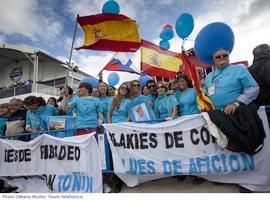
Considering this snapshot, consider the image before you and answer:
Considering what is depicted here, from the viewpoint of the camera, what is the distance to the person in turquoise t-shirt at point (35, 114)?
4.03 meters

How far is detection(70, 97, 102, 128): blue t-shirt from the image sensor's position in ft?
12.3

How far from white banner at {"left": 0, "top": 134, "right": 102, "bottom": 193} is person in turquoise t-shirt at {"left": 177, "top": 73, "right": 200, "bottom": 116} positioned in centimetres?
116

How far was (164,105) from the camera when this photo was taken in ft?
12.2

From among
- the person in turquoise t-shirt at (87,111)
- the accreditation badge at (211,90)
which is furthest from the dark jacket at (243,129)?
the person in turquoise t-shirt at (87,111)

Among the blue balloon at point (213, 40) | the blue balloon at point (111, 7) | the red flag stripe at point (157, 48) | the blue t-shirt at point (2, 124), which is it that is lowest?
the blue t-shirt at point (2, 124)

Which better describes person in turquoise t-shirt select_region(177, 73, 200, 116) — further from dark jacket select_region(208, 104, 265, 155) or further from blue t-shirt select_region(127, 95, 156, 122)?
dark jacket select_region(208, 104, 265, 155)

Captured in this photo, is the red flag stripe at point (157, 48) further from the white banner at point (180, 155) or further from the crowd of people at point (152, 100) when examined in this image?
the white banner at point (180, 155)

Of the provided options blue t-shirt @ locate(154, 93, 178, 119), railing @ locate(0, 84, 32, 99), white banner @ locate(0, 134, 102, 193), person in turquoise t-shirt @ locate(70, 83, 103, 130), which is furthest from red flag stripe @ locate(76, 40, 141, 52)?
railing @ locate(0, 84, 32, 99)

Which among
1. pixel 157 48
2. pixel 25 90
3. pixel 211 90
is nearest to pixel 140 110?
pixel 211 90

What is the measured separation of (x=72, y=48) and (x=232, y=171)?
307 cm

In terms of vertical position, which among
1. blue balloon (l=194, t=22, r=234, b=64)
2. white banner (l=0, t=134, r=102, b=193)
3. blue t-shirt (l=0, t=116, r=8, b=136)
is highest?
blue balloon (l=194, t=22, r=234, b=64)

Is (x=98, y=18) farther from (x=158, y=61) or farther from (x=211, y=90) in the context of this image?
(x=211, y=90)

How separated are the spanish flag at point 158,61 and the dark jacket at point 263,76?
3.08 metres

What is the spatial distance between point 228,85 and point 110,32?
305 centimetres
